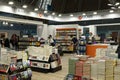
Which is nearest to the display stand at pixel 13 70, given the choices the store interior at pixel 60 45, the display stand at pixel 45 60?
the store interior at pixel 60 45

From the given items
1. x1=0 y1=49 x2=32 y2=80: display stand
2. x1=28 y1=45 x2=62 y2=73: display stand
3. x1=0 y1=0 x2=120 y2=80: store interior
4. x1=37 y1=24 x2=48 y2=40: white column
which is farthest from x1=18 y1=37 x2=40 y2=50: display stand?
x1=0 y1=49 x2=32 y2=80: display stand

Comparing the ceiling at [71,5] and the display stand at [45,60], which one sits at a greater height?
the ceiling at [71,5]

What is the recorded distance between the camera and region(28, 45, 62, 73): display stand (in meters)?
7.59

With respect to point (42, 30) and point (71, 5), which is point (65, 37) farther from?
point (71, 5)

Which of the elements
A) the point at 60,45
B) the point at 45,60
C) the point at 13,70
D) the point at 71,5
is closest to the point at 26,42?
the point at 60,45

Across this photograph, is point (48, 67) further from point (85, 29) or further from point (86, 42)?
point (85, 29)

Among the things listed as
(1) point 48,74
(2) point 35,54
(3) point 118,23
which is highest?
(3) point 118,23

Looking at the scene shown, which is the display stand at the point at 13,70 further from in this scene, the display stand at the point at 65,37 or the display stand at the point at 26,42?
the display stand at the point at 65,37

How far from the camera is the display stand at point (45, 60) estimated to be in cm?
759

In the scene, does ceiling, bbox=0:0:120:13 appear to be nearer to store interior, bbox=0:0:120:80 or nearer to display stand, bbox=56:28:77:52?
store interior, bbox=0:0:120:80

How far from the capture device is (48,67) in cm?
756

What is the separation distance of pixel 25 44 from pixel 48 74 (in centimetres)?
711

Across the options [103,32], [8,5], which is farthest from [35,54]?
[103,32]

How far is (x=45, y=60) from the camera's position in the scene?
7.61m
